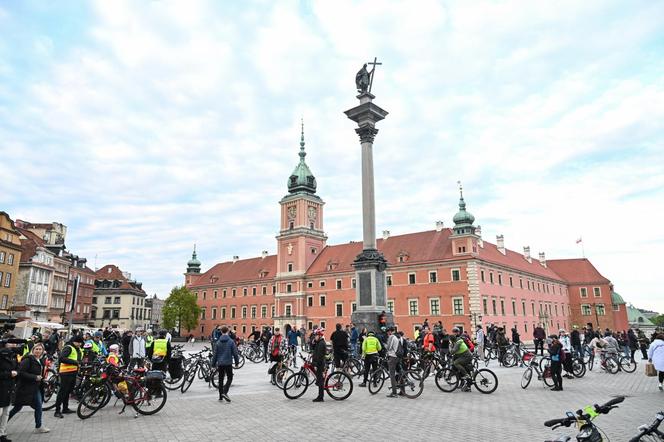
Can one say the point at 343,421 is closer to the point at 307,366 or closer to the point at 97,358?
the point at 307,366

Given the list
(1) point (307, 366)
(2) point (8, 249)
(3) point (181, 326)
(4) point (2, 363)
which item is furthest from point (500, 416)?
(3) point (181, 326)

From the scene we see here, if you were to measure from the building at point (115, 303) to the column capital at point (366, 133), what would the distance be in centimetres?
7197

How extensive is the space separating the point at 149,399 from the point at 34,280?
50757mm

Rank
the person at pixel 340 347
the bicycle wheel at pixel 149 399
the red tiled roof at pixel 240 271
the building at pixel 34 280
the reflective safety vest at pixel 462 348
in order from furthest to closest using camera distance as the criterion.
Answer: the red tiled roof at pixel 240 271 → the building at pixel 34 280 → the person at pixel 340 347 → the reflective safety vest at pixel 462 348 → the bicycle wheel at pixel 149 399

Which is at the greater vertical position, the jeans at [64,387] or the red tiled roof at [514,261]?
the red tiled roof at [514,261]

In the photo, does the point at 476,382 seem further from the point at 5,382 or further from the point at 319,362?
the point at 5,382

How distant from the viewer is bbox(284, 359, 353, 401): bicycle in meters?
11.6

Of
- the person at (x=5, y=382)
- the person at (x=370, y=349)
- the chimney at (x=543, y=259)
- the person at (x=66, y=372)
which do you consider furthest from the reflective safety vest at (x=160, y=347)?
the chimney at (x=543, y=259)

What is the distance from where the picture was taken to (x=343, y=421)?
29.4 ft

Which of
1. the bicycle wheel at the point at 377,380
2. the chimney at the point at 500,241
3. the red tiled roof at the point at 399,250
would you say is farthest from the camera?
the chimney at the point at 500,241

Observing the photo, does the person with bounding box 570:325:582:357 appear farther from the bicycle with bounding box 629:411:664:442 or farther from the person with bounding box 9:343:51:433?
the person with bounding box 9:343:51:433

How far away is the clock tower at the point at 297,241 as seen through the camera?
6444 cm

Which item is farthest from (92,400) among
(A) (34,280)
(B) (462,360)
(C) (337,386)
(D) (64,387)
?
(A) (34,280)

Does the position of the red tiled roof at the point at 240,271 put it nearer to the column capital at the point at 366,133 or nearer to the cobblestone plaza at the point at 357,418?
the column capital at the point at 366,133
